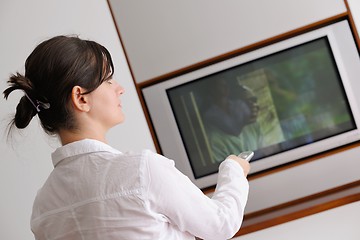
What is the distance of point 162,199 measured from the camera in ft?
4.01

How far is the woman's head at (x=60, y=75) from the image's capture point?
1.31 metres

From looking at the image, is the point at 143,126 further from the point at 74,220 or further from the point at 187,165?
the point at 74,220

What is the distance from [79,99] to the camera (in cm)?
132

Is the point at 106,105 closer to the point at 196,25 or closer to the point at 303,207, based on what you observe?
the point at 303,207

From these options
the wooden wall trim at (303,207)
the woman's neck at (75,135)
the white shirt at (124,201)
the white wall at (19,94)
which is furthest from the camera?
the wooden wall trim at (303,207)

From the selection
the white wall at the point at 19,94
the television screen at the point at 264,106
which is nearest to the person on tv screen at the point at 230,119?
the television screen at the point at 264,106

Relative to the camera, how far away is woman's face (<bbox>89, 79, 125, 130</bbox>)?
135 cm

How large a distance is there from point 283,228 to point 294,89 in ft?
2.14

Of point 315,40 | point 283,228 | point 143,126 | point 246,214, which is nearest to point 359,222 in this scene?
point 283,228

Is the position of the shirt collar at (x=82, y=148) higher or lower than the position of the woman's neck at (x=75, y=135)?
lower

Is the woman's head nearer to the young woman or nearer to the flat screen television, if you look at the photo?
the young woman

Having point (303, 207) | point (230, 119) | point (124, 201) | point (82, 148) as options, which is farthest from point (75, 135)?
point (230, 119)

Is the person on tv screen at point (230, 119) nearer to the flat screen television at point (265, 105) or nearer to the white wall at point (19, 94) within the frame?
the flat screen television at point (265, 105)

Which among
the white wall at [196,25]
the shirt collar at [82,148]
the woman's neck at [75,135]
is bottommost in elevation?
the shirt collar at [82,148]
